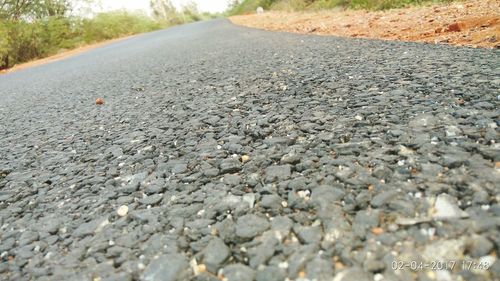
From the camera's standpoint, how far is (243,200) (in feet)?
3.74

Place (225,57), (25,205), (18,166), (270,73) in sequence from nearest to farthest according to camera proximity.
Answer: (25,205), (18,166), (270,73), (225,57)

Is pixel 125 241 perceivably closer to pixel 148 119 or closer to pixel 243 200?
pixel 243 200

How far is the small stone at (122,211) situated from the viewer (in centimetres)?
119

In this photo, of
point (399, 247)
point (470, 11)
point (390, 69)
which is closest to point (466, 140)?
point (399, 247)

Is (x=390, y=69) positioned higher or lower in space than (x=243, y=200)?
higher

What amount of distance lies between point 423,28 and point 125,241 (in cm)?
461

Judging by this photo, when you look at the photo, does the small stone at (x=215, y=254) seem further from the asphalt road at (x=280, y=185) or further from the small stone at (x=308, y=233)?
the small stone at (x=308, y=233)

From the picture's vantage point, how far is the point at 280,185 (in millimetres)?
1173

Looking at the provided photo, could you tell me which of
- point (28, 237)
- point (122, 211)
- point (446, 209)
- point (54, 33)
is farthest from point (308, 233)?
point (54, 33)

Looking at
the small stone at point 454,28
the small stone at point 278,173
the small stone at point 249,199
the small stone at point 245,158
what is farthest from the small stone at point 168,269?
the small stone at point 454,28

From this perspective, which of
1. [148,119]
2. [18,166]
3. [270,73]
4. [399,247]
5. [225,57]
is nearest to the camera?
[399,247]

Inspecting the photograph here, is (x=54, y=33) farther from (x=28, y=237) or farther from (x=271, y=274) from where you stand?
(x=271, y=274)
